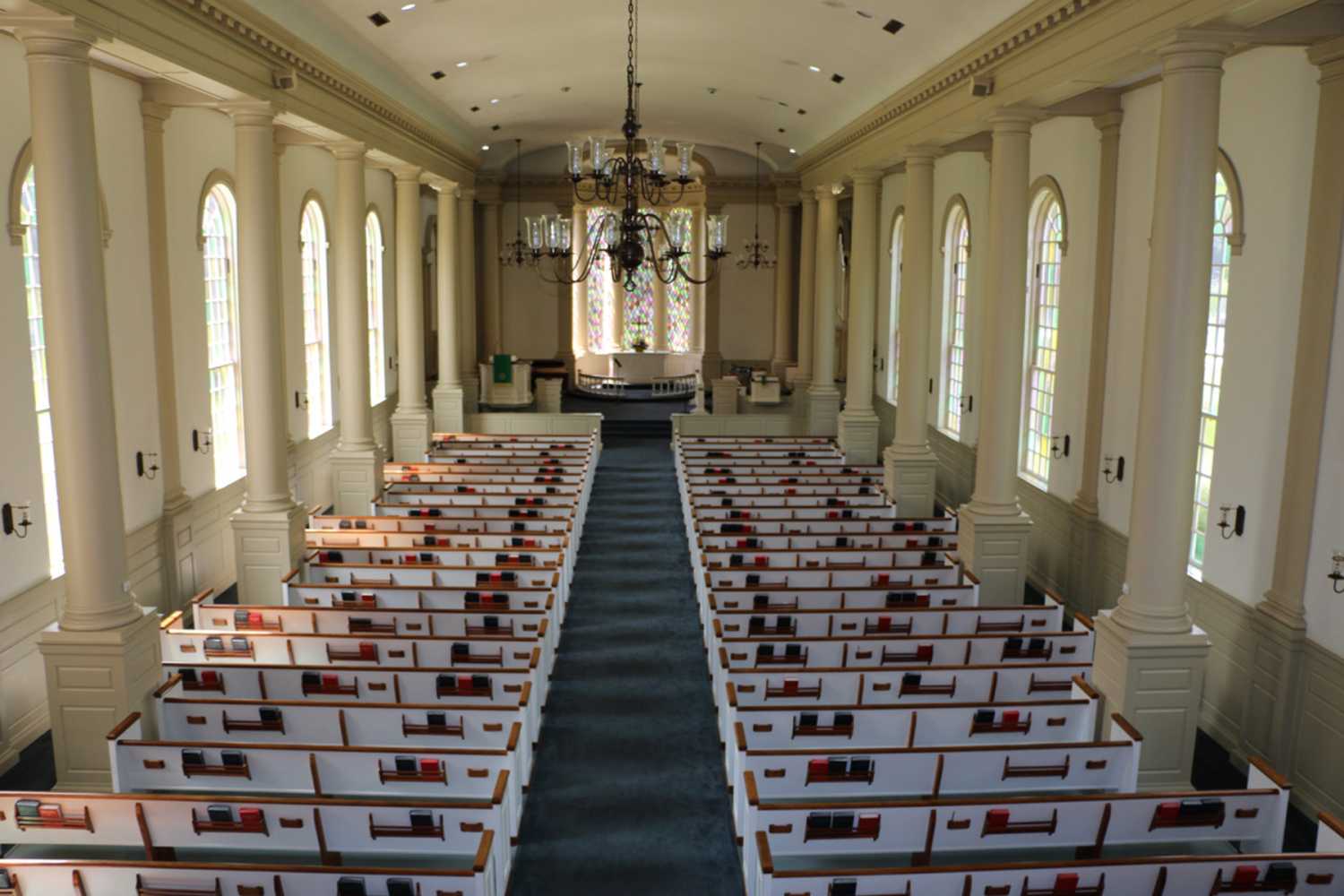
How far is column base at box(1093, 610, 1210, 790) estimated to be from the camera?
973cm

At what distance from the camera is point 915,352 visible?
59.2 feet

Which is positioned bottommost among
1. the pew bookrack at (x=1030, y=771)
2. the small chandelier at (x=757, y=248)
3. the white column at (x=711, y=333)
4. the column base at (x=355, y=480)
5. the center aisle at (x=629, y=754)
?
the center aisle at (x=629, y=754)

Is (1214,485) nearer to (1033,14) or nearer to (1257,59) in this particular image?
(1257,59)

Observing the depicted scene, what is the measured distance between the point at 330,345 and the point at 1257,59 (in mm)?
16633

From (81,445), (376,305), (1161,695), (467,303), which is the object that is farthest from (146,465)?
(467,303)

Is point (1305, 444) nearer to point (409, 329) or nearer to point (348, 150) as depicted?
point (348, 150)

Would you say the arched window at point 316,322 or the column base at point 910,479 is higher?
the arched window at point 316,322

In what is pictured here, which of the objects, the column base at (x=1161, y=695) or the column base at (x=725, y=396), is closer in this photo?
the column base at (x=1161, y=695)

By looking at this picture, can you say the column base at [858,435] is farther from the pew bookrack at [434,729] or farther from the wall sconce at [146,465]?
the pew bookrack at [434,729]

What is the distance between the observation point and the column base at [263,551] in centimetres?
1389

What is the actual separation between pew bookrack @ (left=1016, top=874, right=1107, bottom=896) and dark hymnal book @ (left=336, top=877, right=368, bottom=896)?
3748 millimetres

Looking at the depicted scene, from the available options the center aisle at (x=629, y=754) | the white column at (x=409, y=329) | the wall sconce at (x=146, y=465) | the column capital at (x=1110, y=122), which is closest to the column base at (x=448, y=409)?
the white column at (x=409, y=329)

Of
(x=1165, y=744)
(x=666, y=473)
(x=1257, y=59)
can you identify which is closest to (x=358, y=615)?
(x=1165, y=744)

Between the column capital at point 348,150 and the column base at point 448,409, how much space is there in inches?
352
